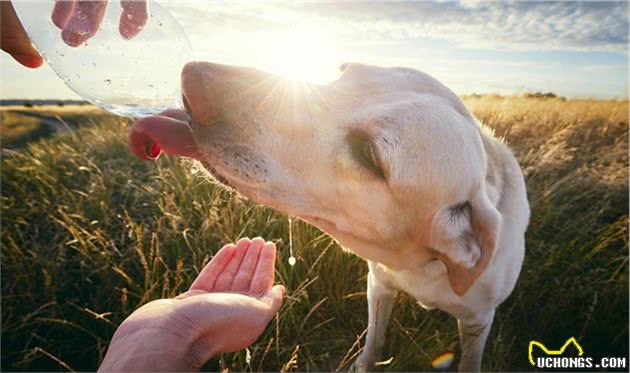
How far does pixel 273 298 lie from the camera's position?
7.49 feet

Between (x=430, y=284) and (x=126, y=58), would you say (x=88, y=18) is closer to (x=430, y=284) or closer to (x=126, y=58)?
(x=126, y=58)

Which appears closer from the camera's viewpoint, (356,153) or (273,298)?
(356,153)

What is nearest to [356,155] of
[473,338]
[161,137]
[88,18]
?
[161,137]

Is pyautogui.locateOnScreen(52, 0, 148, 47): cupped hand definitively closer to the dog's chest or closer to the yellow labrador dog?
the yellow labrador dog

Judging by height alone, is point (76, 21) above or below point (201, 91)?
above

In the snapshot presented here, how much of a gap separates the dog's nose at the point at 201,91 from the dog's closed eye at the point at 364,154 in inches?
23.6

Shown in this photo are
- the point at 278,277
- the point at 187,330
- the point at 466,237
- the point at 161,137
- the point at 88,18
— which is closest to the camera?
the point at 187,330

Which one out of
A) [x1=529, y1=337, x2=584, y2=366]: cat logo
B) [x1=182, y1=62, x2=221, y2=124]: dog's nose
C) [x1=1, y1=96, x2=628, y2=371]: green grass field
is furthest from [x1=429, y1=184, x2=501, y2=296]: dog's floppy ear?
[x1=529, y1=337, x2=584, y2=366]: cat logo

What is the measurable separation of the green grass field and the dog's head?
54 centimetres

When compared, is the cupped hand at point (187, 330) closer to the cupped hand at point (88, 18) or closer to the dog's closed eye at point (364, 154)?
the dog's closed eye at point (364, 154)

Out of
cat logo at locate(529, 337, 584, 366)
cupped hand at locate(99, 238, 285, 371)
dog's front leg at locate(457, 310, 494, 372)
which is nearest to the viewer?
cupped hand at locate(99, 238, 285, 371)

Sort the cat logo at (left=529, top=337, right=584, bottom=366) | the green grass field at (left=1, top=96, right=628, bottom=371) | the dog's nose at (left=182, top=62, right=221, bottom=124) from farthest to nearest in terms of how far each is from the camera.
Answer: the cat logo at (left=529, top=337, right=584, bottom=366), the green grass field at (left=1, top=96, right=628, bottom=371), the dog's nose at (left=182, top=62, right=221, bottom=124)

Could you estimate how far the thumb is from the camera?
2.20 meters

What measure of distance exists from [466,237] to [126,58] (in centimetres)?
200
